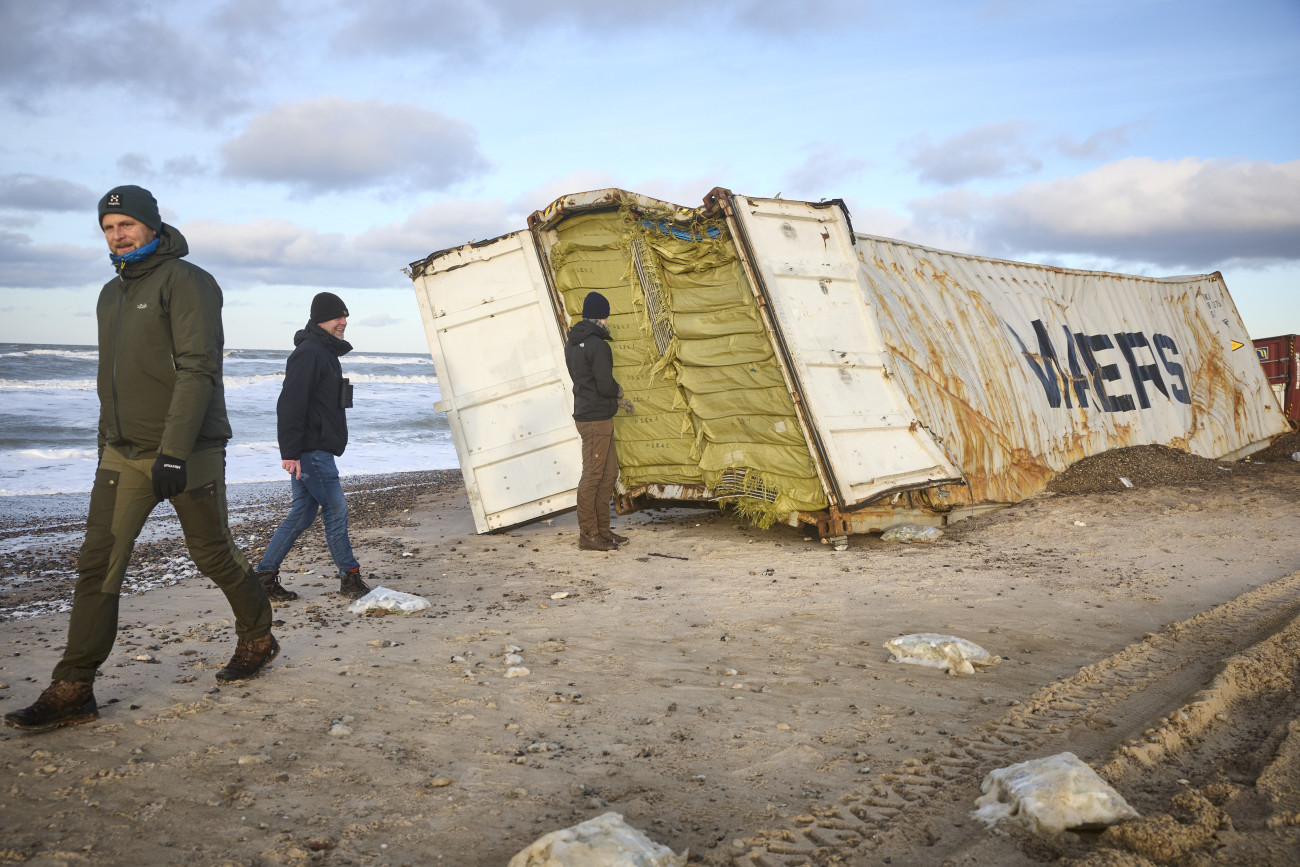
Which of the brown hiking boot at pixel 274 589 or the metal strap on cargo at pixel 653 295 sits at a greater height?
the metal strap on cargo at pixel 653 295

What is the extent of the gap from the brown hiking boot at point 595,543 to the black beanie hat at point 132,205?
4414 mm

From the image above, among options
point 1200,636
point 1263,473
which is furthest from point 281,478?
point 1263,473

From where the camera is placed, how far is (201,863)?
2.31m

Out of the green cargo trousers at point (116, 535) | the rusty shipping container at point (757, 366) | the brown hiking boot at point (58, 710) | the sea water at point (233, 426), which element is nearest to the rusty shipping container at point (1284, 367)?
the rusty shipping container at point (757, 366)

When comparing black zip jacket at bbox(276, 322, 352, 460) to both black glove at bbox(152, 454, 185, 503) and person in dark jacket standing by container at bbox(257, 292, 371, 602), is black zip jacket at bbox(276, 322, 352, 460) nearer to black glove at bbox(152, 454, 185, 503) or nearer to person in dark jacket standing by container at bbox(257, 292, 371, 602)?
person in dark jacket standing by container at bbox(257, 292, 371, 602)

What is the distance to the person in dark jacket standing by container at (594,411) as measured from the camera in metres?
6.88

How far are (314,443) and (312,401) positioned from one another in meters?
0.28

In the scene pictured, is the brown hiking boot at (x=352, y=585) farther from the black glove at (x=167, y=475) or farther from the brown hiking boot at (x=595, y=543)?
the black glove at (x=167, y=475)

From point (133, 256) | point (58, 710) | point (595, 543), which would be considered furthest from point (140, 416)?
point (595, 543)

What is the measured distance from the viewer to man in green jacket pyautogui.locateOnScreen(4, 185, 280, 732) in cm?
329

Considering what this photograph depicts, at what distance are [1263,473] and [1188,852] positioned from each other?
1094 centimetres

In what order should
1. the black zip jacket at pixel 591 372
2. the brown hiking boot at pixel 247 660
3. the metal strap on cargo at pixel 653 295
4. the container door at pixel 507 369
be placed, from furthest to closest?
1. the container door at pixel 507 369
2. the metal strap on cargo at pixel 653 295
3. the black zip jacket at pixel 591 372
4. the brown hiking boot at pixel 247 660

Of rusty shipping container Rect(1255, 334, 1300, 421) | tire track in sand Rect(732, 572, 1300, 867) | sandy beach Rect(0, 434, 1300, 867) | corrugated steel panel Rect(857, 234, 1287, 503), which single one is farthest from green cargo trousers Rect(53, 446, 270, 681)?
rusty shipping container Rect(1255, 334, 1300, 421)

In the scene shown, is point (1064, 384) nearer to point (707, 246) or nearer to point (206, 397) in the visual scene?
point (707, 246)
